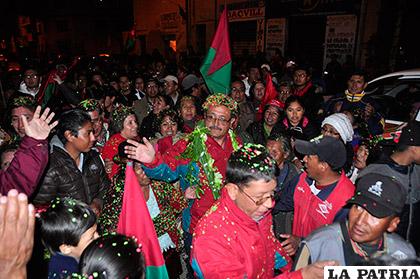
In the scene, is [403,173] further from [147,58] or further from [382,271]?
[147,58]

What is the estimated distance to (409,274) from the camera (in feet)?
5.56

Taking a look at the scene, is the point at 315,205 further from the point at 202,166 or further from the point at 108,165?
the point at 108,165

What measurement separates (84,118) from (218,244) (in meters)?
2.13

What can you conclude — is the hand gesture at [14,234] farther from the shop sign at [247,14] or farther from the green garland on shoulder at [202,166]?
the shop sign at [247,14]

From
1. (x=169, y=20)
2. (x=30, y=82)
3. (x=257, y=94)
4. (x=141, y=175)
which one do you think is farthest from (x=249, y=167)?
(x=169, y=20)

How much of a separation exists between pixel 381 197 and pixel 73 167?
9.06 feet

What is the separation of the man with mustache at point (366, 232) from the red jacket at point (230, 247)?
0.30 metres

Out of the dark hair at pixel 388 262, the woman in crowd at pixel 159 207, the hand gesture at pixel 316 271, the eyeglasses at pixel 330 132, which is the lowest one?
the woman in crowd at pixel 159 207

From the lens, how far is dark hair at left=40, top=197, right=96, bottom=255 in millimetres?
2189

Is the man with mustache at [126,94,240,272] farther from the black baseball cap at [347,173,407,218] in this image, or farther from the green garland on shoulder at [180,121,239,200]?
the black baseball cap at [347,173,407,218]

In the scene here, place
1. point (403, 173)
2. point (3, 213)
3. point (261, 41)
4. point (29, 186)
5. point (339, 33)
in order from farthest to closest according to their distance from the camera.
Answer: point (261, 41) → point (339, 33) → point (403, 173) → point (29, 186) → point (3, 213)

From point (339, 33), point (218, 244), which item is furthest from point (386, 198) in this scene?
point (339, 33)

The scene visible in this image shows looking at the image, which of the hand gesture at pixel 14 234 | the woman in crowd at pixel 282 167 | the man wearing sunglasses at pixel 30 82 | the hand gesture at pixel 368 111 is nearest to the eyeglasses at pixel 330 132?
the woman in crowd at pixel 282 167

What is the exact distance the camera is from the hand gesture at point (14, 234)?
1450 millimetres
